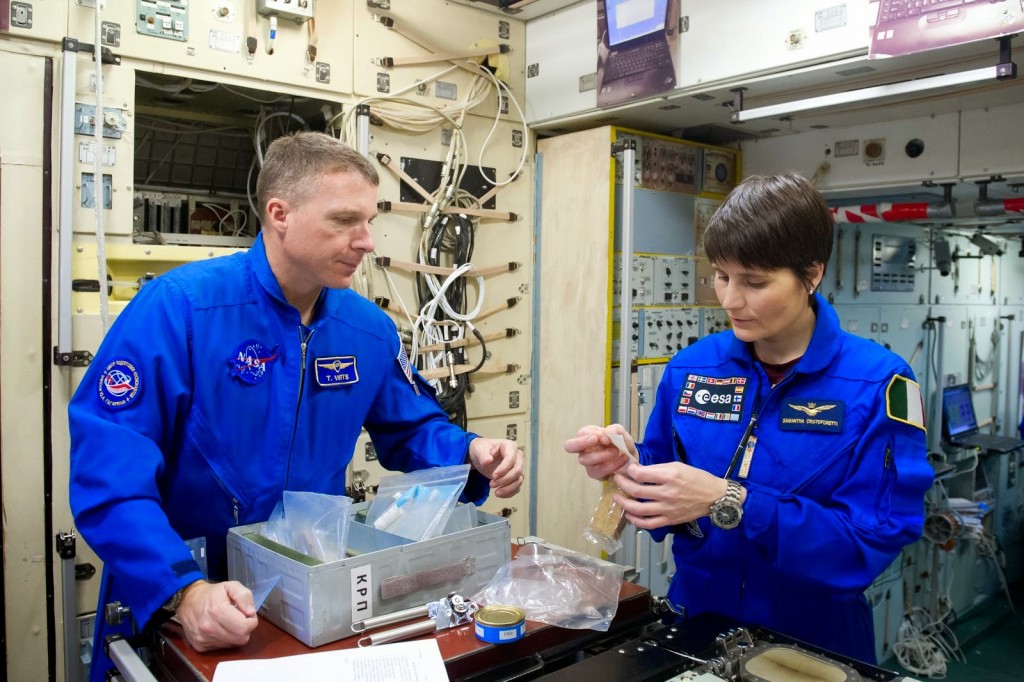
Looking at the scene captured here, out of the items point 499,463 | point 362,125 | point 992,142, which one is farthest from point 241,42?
point 992,142

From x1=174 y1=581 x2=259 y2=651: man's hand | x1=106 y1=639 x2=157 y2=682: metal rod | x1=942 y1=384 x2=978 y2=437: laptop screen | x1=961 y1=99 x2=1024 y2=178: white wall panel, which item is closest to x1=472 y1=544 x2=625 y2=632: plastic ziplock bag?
x1=174 y1=581 x2=259 y2=651: man's hand

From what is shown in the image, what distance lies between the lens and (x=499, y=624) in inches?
52.1

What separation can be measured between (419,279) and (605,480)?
224 centimetres

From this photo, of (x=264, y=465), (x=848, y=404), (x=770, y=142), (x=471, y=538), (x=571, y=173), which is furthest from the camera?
(x=770, y=142)

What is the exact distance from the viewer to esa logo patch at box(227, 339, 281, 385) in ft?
5.80

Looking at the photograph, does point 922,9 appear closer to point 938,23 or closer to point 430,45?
point 938,23

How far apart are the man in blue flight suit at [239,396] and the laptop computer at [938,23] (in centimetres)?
184

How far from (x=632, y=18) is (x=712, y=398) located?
2205 millimetres

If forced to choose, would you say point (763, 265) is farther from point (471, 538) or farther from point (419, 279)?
point (419, 279)

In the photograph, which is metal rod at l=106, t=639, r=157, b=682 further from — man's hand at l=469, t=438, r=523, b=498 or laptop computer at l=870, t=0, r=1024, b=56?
laptop computer at l=870, t=0, r=1024, b=56

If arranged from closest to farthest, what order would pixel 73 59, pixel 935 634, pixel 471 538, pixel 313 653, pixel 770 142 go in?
pixel 313 653
pixel 471 538
pixel 73 59
pixel 770 142
pixel 935 634

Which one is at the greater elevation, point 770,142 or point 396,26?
point 396,26

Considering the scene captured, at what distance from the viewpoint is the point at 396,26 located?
3.62m

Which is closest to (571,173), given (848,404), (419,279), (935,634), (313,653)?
(419,279)
